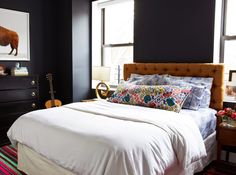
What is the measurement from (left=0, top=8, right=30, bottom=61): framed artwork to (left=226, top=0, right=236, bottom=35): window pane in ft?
10.9

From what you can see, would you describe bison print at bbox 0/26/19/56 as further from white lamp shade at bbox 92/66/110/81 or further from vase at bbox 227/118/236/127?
vase at bbox 227/118/236/127

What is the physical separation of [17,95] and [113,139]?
2608 millimetres

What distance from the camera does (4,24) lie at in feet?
12.5

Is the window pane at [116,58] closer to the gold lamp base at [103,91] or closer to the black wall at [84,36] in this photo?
the gold lamp base at [103,91]

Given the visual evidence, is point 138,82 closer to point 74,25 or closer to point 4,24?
point 74,25

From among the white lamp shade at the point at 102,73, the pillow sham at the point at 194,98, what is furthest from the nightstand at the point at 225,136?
the white lamp shade at the point at 102,73

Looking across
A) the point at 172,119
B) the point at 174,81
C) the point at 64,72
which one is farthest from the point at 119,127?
the point at 64,72

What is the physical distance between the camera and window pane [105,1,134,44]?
4.27 metres

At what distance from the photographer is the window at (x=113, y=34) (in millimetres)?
4293

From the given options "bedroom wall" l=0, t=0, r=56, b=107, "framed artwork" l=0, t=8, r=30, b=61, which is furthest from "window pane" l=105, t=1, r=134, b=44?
"framed artwork" l=0, t=8, r=30, b=61

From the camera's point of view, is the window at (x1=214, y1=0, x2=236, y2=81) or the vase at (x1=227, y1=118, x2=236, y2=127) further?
the window at (x1=214, y1=0, x2=236, y2=81)

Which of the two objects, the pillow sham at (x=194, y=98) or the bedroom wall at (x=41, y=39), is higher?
the bedroom wall at (x=41, y=39)

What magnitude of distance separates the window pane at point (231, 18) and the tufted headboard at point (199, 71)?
0.61m

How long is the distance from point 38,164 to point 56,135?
507mm
